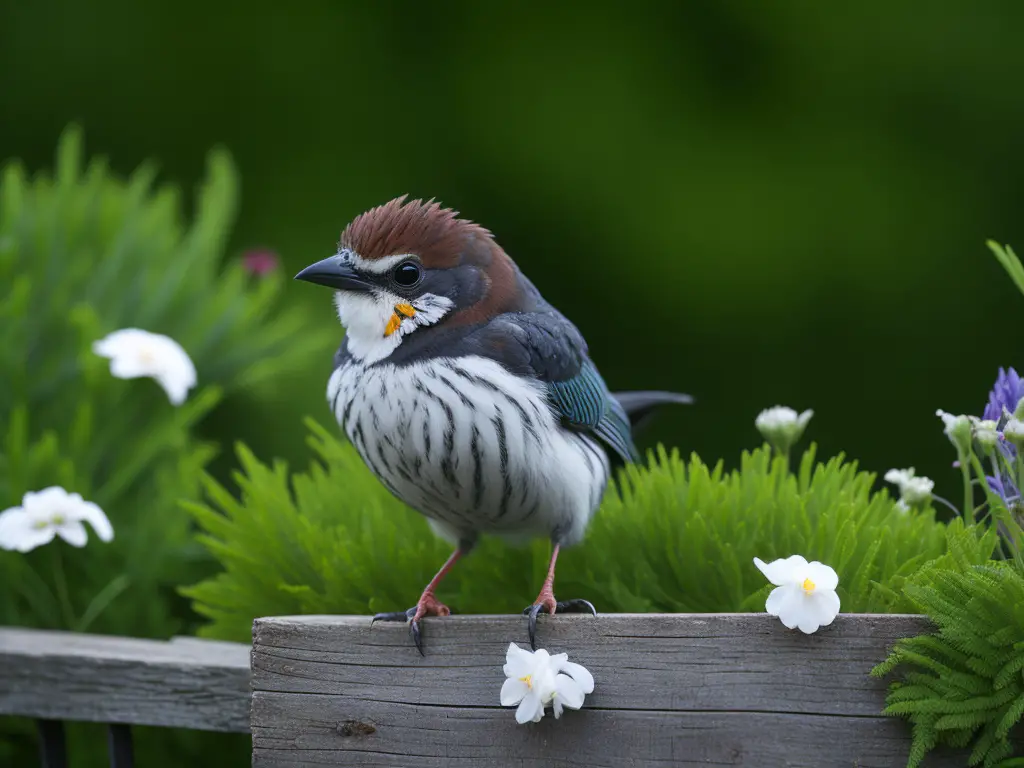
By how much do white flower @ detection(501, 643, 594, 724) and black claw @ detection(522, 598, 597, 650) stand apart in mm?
53

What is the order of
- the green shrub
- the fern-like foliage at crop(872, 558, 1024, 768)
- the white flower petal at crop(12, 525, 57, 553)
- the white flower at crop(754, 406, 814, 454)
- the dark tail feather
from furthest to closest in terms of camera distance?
the green shrub, the dark tail feather, the white flower petal at crop(12, 525, 57, 553), the white flower at crop(754, 406, 814, 454), the fern-like foliage at crop(872, 558, 1024, 768)

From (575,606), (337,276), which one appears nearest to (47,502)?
(337,276)

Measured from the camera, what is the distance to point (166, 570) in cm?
243

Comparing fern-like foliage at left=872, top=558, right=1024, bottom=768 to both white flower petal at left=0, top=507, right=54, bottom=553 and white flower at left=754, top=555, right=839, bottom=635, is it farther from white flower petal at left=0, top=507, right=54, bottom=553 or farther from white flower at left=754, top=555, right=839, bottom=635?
white flower petal at left=0, top=507, right=54, bottom=553

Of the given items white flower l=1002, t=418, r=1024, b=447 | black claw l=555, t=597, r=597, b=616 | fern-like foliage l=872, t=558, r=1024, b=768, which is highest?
black claw l=555, t=597, r=597, b=616

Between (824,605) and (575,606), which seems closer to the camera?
(824,605)

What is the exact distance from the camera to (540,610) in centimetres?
178

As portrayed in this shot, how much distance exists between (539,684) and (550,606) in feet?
0.63

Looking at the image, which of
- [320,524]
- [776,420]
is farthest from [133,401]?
[776,420]

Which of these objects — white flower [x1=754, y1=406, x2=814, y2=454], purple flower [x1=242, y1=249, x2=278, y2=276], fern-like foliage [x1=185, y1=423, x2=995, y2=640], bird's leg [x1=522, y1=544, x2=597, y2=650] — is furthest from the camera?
purple flower [x1=242, y1=249, x2=278, y2=276]

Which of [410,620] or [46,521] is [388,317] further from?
[46,521]

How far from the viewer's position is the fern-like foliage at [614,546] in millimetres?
1809

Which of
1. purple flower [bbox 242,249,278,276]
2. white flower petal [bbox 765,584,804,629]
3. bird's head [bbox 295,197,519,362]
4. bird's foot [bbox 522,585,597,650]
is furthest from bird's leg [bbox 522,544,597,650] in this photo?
purple flower [bbox 242,249,278,276]

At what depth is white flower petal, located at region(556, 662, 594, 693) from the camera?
162 centimetres
